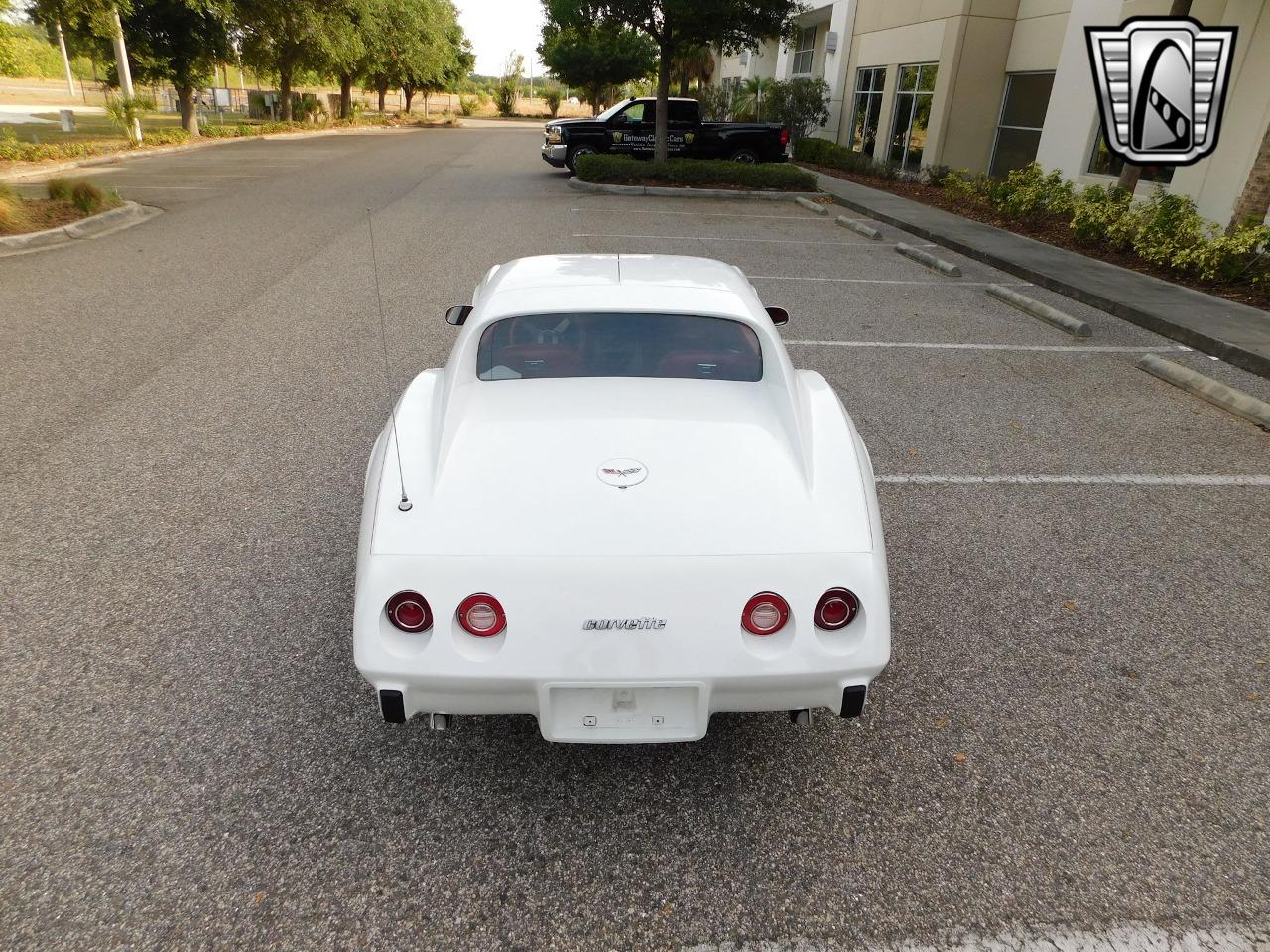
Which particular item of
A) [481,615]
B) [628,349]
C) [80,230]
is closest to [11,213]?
[80,230]

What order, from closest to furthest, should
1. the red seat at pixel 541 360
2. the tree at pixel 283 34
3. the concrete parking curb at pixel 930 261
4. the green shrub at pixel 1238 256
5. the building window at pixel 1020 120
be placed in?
the red seat at pixel 541 360, the green shrub at pixel 1238 256, the concrete parking curb at pixel 930 261, the building window at pixel 1020 120, the tree at pixel 283 34

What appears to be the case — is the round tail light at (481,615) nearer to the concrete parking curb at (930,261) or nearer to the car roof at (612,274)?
the car roof at (612,274)

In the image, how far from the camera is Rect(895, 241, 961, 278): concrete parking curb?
446 inches

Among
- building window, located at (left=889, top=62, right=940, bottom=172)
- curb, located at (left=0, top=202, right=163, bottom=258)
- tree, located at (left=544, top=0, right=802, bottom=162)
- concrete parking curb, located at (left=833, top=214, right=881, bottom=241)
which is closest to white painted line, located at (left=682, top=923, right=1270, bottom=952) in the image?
curb, located at (left=0, top=202, right=163, bottom=258)

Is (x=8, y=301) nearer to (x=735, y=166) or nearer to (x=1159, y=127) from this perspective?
(x=735, y=166)

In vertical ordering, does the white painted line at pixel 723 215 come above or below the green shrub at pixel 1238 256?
below

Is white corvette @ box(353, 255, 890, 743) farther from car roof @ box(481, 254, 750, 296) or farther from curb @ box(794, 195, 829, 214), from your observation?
curb @ box(794, 195, 829, 214)

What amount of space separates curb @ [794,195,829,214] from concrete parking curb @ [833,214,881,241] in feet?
2.75

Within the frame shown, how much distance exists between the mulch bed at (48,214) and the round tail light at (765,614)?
13200mm

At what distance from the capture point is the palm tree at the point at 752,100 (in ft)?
106

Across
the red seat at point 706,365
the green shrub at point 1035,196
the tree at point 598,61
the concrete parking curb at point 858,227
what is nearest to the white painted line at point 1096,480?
the red seat at point 706,365

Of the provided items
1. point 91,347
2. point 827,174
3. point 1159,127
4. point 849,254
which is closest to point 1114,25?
point 1159,127

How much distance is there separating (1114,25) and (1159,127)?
2.69m

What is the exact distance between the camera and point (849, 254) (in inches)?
504
